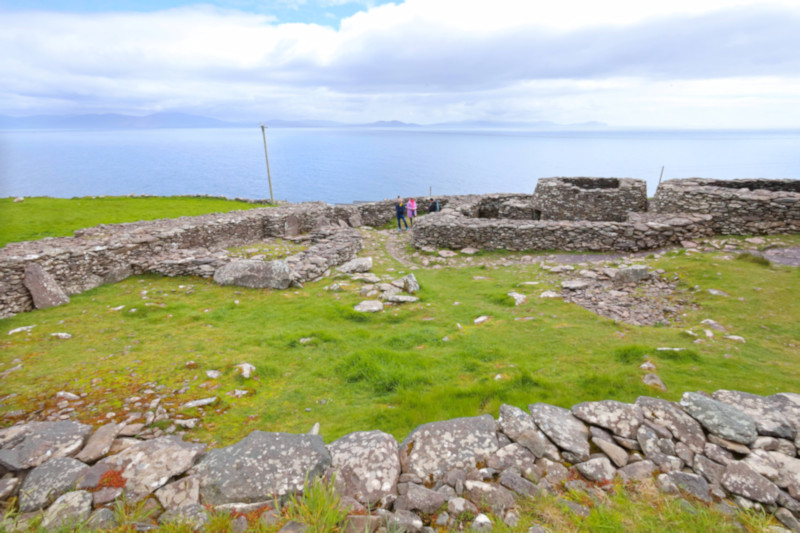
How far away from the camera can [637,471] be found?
4512mm

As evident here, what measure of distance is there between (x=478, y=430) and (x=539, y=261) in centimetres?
1365

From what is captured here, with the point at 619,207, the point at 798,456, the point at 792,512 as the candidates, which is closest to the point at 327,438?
the point at 792,512

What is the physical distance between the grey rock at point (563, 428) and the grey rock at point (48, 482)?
6.20m

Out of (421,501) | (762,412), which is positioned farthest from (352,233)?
(762,412)

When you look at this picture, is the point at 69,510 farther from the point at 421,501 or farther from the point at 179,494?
the point at 421,501

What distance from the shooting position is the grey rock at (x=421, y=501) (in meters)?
4.10

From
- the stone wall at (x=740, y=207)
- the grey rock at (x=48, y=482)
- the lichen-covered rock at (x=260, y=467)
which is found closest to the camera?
the grey rock at (x=48, y=482)

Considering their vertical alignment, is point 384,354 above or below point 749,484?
below

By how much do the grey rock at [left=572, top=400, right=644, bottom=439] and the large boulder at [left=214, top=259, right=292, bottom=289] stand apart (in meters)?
11.0

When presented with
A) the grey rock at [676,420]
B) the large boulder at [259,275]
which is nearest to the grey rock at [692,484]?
the grey rock at [676,420]

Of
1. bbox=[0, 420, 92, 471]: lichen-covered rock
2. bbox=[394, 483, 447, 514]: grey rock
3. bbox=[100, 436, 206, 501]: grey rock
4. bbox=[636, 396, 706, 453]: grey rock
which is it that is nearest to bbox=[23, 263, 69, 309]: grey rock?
bbox=[0, 420, 92, 471]: lichen-covered rock

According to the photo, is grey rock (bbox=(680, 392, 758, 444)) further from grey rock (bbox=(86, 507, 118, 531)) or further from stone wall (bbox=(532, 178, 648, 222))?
stone wall (bbox=(532, 178, 648, 222))

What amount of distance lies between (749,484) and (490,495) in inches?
116

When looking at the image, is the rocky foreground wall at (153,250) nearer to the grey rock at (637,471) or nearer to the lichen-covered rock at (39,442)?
the lichen-covered rock at (39,442)
